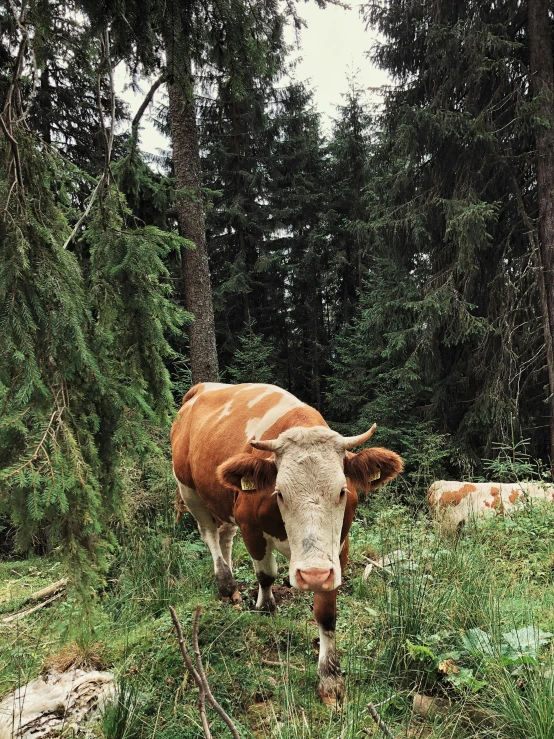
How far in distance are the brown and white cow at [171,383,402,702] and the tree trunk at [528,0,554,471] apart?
23.4 feet

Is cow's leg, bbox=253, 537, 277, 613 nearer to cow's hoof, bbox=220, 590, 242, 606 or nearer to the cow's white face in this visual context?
cow's hoof, bbox=220, 590, 242, 606

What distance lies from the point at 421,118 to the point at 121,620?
9860 millimetres

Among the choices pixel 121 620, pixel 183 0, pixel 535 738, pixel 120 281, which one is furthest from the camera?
pixel 121 620

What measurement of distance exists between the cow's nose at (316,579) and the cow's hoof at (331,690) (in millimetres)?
669

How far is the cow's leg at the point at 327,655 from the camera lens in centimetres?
263

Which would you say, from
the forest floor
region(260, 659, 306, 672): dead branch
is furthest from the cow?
region(260, 659, 306, 672): dead branch

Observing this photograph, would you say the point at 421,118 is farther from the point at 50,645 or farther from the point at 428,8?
the point at 50,645

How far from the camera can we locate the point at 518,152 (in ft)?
33.0

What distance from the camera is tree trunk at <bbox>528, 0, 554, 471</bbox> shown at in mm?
8812

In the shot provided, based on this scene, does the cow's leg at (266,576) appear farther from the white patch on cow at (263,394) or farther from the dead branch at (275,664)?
the white patch on cow at (263,394)

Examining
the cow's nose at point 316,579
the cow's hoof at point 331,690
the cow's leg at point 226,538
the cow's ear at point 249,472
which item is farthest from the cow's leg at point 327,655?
the cow's leg at point 226,538

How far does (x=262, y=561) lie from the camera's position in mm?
3508

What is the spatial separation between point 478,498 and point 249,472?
4675 mm

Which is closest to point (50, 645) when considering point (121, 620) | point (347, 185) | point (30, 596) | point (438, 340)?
point (121, 620)
